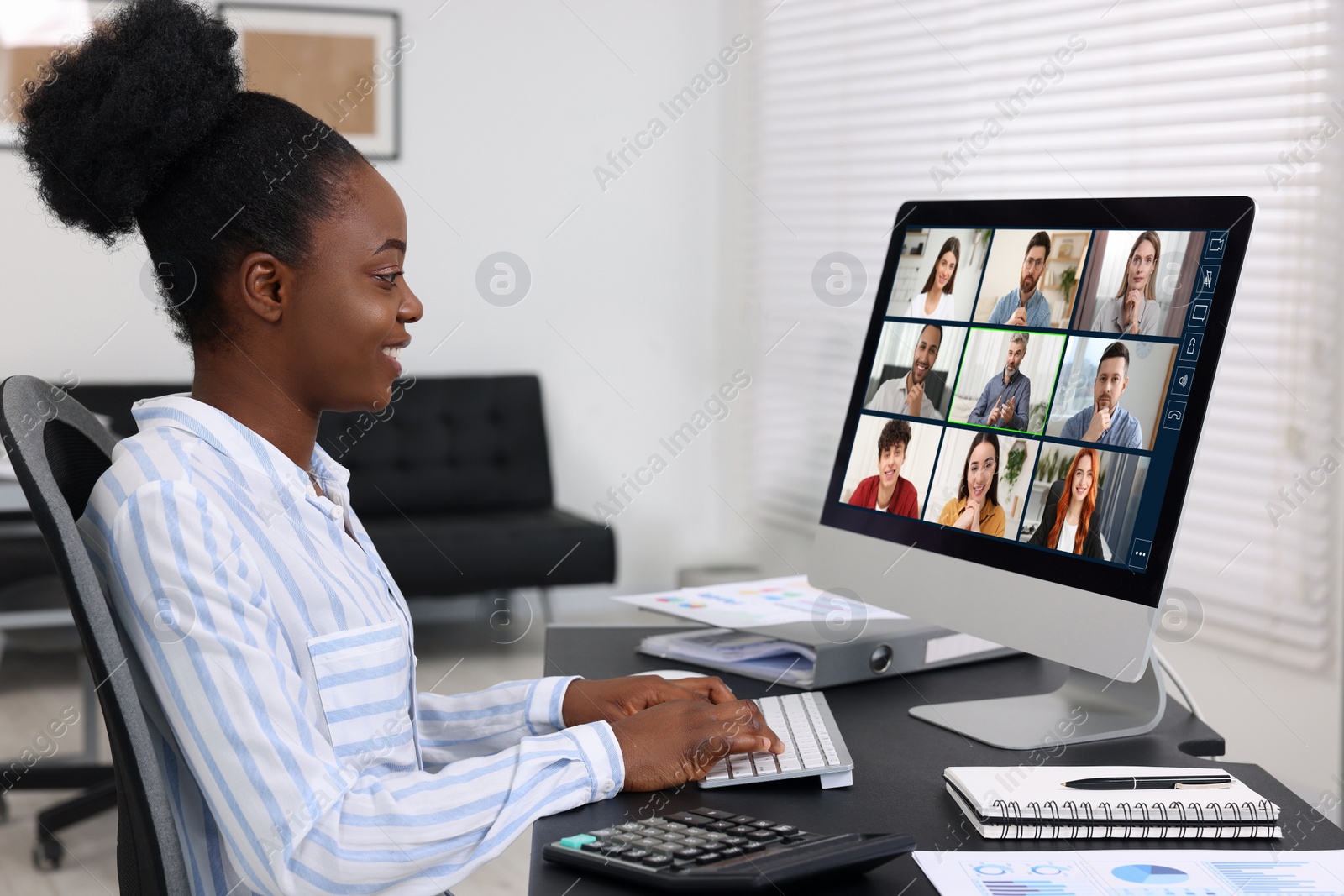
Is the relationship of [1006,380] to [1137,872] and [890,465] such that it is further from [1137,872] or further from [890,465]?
[1137,872]

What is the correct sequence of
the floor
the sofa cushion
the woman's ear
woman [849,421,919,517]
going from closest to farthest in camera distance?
1. the woman's ear
2. woman [849,421,919,517]
3. the floor
4. the sofa cushion

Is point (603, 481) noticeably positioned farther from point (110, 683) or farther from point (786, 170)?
point (110, 683)

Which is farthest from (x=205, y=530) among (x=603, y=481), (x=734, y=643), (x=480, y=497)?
(x=603, y=481)

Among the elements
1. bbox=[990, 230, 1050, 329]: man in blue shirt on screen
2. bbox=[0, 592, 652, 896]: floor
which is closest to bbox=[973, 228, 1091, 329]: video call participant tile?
bbox=[990, 230, 1050, 329]: man in blue shirt on screen

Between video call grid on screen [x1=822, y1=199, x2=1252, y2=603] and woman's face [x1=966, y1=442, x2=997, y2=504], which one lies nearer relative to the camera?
video call grid on screen [x1=822, y1=199, x2=1252, y2=603]

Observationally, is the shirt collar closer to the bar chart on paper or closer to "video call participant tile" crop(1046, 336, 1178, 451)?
the bar chart on paper

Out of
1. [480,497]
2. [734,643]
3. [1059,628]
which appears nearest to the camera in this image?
[1059,628]

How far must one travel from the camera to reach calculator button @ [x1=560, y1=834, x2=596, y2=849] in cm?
86

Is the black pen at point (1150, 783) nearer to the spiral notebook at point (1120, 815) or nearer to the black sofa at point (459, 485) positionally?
the spiral notebook at point (1120, 815)

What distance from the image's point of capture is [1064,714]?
1213mm

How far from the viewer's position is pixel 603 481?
4629 mm

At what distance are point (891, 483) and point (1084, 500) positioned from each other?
252mm

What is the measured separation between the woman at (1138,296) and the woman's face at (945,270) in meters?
0.21

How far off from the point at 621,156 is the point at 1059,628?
11.9 feet
